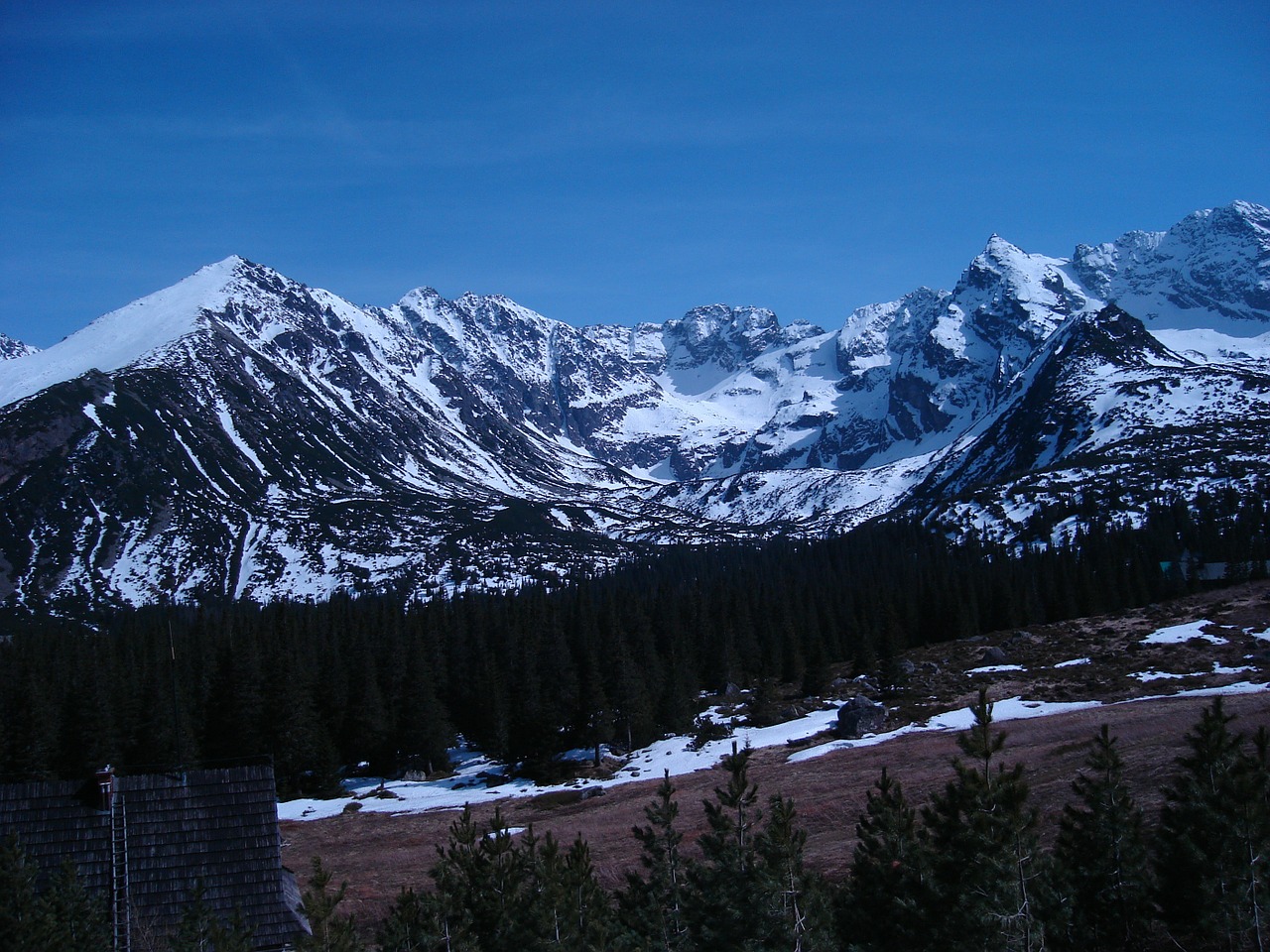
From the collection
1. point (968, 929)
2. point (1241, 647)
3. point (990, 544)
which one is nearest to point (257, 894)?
point (968, 929)

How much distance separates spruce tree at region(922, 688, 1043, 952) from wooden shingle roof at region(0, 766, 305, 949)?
2042cm

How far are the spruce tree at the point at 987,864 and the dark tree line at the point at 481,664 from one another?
5703cm

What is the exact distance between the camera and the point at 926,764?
60094 millimetres

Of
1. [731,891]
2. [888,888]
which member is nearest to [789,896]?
[731,891]

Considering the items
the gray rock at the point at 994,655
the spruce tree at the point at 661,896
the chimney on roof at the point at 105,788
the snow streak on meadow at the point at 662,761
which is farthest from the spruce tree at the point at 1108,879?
the gray rock at the point at 994,655

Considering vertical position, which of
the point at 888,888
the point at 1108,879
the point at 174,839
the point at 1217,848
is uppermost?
the point at 174,839

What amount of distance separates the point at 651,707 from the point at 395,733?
2495 centimetres

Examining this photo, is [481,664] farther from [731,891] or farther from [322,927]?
[731,891]

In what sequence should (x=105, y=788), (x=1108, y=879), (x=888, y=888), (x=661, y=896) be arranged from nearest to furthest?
(x=888, y=888) → (x=1108, y=879) → (x=661, y=896) → (x=105, y=788)

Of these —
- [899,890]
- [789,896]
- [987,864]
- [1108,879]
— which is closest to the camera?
[987,864]

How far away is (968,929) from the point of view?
22062mm

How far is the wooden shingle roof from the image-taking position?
30.8 metres

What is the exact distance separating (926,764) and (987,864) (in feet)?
134

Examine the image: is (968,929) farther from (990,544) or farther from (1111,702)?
(990,544)
